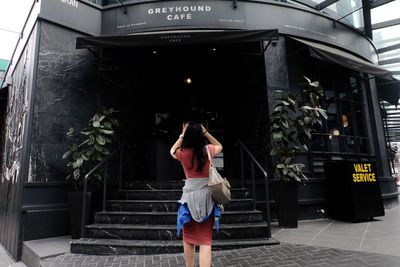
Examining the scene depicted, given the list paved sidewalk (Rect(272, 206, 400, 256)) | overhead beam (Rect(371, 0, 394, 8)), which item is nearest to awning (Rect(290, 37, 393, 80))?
paved sidewalk (Rect(272, 206, 400, 256))

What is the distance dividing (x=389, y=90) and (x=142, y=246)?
978cm

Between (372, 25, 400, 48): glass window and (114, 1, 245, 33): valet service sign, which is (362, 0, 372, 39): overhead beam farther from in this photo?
(114, 1, 245, 33): valet service sign

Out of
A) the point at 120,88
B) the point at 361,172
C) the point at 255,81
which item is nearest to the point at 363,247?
the point at 361,172

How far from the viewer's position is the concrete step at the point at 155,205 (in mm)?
4773

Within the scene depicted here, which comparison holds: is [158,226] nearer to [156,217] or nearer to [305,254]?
[156,217]

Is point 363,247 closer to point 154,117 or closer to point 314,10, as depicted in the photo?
point 154,117

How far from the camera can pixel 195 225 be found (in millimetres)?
2555

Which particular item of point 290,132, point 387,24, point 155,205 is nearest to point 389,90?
point 387,24

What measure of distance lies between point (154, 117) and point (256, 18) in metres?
3.44

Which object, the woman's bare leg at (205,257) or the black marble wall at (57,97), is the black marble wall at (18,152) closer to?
the black marble wall at (57,97)

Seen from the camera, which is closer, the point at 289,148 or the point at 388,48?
the point at 289,148

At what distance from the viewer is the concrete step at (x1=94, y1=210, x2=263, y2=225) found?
14.7 ft

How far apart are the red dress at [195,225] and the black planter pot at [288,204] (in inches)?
115

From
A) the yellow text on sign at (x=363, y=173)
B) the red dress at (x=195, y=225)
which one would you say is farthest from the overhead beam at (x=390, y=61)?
the red dress at (x=195, y=225)
